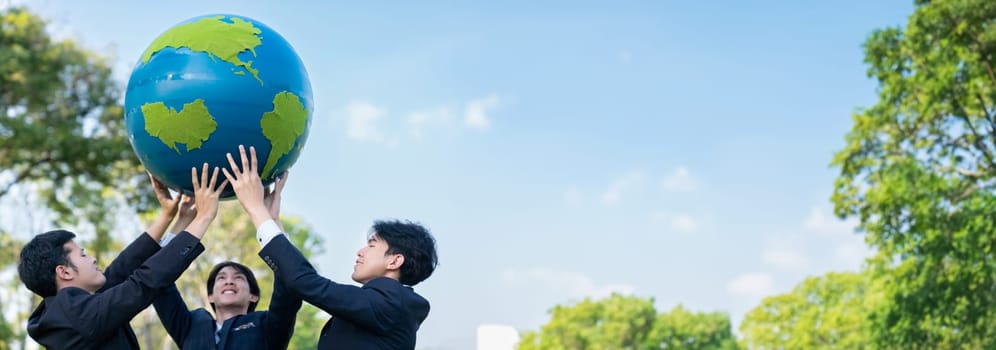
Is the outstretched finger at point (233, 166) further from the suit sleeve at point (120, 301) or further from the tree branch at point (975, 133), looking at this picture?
the tree branch at point (975, 133)

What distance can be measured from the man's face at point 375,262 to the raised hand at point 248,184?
48cm

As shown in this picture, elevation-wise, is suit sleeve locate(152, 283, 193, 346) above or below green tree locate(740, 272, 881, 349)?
below

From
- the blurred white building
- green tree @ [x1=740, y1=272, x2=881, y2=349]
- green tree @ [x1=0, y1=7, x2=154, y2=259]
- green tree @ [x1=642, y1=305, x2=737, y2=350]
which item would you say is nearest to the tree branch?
green tree @ [x1=0, y1=7, x2=154, y2=259]

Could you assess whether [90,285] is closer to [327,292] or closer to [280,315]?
[280,315]

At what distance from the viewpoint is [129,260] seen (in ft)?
18.0

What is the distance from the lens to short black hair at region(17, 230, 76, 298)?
482cm

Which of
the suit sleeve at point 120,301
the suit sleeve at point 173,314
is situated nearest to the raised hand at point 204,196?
the suit sleeve at point 120,301

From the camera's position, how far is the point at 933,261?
19.8m

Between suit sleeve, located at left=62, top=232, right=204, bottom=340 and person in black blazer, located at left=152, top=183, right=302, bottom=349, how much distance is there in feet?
1.93

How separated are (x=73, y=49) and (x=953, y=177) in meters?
18.4

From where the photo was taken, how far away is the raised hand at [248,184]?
15.6 ft

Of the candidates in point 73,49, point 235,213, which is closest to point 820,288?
point 235,213

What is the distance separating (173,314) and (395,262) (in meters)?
1.47

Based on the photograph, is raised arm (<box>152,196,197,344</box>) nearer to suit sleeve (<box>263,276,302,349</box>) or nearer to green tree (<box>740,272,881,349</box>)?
suit sleeve (<box>263,276,302,349</box>)
